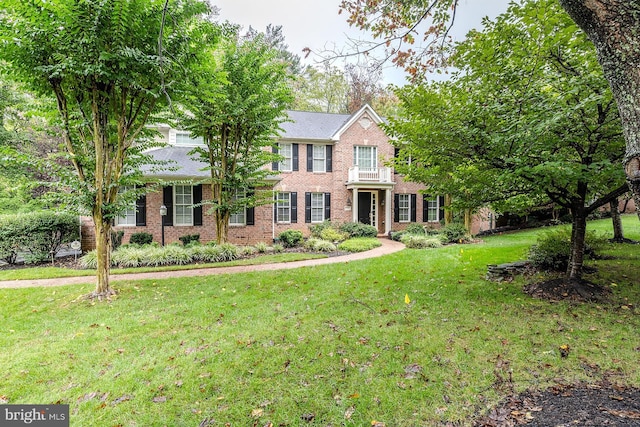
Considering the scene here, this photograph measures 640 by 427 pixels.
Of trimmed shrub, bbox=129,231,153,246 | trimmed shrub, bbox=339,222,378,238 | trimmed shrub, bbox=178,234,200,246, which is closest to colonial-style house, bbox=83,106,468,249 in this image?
trimmed shrub, bbox=178,234,200,246

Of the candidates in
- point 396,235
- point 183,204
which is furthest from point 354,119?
point 183,204

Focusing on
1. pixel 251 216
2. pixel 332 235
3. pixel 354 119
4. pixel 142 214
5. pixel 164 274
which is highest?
pixel 354 119

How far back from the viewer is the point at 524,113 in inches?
183

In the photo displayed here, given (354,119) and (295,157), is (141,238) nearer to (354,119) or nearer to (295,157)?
(295,157)

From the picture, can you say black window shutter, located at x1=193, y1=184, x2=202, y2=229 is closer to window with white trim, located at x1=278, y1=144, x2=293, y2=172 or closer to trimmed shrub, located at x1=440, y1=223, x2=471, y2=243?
window with white trim, located at x1=278, y1=144, x2=293, y2=172

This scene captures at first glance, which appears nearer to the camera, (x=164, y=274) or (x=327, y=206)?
(x=164, y=274)

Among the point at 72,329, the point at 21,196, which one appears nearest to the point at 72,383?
the point at 72,329

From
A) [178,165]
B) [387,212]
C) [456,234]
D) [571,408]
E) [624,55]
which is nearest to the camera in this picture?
[624,55]

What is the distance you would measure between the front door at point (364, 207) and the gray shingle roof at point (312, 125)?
3.76 meters

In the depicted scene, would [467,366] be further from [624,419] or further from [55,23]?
[55,23]

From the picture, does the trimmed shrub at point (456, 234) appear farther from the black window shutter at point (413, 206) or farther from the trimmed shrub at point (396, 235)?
the black window shutter at point (413, 206)

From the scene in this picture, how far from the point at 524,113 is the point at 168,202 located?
1282cm

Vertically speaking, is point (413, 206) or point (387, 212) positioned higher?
point (413, 206)

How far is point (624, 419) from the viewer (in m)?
2.33
